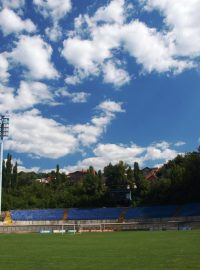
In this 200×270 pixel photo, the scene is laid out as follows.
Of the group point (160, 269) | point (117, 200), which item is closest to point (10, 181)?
point (117, 200)

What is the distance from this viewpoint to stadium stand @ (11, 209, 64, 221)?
290 ft

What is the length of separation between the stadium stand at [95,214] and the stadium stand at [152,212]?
8.47 feet

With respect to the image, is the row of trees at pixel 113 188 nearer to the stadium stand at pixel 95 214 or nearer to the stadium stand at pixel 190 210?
the stadium stand at pixel 190 210

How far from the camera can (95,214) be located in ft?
285

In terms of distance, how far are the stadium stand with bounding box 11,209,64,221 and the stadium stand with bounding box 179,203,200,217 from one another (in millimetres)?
24431

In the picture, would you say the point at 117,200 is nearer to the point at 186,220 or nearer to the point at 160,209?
the point at 160,209

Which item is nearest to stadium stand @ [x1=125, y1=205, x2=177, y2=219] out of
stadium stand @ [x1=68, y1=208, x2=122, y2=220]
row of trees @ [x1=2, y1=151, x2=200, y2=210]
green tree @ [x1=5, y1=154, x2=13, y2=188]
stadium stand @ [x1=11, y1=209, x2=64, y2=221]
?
stadium stand @ [x1=68, y1=208, x2=122, y2=220]

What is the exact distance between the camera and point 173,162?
107312mm

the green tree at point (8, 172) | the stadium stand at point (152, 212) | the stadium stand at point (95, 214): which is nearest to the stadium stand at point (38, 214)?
the stadium stand at point (95, 214)

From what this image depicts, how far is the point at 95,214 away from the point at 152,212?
11.6 metres

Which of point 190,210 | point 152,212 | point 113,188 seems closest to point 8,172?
point 113,188

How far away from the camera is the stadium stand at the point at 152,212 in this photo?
266 feet

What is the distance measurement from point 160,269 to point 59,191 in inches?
3630

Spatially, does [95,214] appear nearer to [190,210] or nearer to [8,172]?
[190,210]
